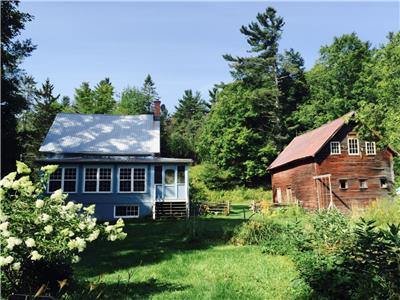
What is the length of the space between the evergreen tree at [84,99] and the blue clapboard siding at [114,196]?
3323 cm

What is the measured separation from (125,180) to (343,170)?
626 inches

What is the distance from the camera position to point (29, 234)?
562 centimetres

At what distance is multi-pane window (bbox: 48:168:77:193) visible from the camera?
24438mm

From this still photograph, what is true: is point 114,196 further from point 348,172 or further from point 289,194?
point 348,172

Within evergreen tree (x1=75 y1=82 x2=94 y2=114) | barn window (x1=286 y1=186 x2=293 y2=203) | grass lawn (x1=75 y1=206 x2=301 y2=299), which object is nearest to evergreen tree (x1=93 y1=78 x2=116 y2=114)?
evergreen tree (x1=75 y1=82 x2=94 y2=114)

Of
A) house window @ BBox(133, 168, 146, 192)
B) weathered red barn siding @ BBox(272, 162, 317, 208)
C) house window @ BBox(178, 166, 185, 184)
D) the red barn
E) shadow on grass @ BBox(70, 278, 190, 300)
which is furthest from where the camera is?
weathered red barn siding @ BBox(272, 162, 317, 208)

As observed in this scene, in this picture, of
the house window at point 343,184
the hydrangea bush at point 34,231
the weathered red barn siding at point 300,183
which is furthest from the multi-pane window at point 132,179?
the hydrangea bush at point 34,231

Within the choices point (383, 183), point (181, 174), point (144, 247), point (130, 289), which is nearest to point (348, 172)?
point (383, 183)

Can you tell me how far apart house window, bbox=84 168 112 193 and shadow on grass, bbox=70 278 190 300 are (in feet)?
55.4

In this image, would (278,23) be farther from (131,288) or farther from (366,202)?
(131,288)

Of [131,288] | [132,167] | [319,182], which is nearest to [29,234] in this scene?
[131,288]

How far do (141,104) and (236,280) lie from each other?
66.1 m

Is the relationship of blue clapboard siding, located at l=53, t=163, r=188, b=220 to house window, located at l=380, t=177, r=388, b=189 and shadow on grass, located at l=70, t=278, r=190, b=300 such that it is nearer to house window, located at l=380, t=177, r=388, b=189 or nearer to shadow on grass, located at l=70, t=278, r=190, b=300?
house window, located at l=380, t=177, r=388, b=189

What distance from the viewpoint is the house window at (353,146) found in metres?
28.0
